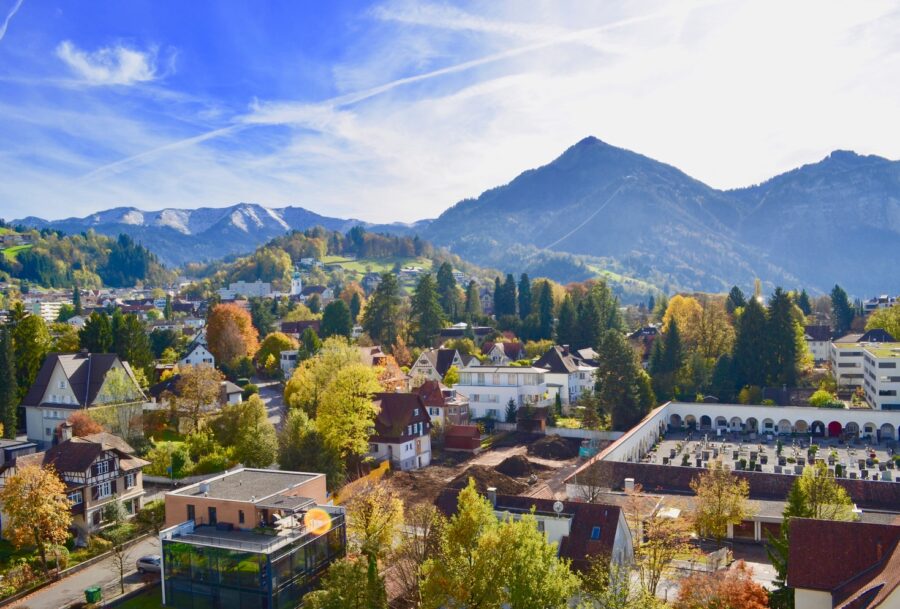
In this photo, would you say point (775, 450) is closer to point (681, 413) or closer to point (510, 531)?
point (681, 413)

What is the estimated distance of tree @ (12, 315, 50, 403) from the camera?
1946 inches

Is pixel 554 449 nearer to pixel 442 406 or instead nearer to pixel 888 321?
pixel 442 406

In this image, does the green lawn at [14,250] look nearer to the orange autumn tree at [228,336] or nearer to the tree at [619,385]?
the orange autumn tree at [228,336]

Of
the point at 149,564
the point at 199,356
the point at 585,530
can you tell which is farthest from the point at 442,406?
the point at 199,356

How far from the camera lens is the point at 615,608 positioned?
1916cm

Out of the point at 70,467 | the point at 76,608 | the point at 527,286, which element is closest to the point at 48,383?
the point at 70,467

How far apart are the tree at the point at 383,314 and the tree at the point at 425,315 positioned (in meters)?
3.50

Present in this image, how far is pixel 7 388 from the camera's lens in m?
45.3

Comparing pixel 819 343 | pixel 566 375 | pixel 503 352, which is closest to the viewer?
pixel 566 375

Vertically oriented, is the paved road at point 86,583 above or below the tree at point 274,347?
below

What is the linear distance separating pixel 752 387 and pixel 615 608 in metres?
48.9

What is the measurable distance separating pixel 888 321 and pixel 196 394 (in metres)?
75.1

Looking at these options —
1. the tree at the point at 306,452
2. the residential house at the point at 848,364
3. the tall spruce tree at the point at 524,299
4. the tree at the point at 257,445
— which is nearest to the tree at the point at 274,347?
the tree at the point at 257,445

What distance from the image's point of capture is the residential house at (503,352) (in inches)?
3002
